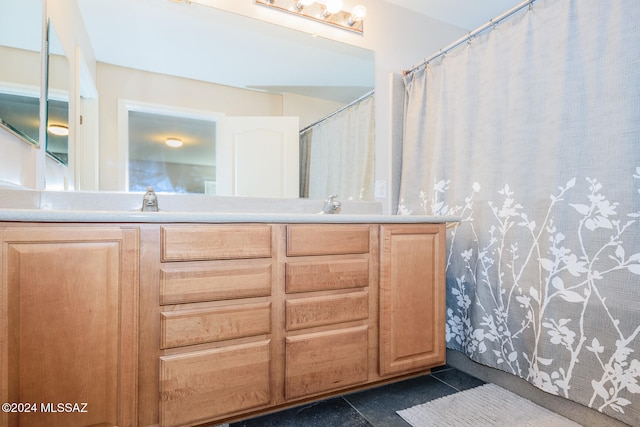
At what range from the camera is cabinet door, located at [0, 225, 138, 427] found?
36.6 inches

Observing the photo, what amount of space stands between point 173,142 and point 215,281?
0.86m

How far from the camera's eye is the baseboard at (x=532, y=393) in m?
1.25

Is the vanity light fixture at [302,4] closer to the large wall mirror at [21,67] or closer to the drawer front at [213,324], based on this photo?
the large wall mirror at [21,67]

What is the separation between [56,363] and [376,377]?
1.18 meters

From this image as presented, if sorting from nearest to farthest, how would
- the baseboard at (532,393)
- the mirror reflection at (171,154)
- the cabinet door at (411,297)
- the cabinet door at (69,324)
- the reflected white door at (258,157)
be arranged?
the cabinet door at (69,324) → the baseboard at (532,393) → the cabinet door at (411,297) → the mirror reflection at (171,154) → the reflected white door at (258,157)

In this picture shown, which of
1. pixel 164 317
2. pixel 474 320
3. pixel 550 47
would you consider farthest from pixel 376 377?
pixel 550 47

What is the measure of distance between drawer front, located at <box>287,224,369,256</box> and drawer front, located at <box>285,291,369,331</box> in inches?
7.5

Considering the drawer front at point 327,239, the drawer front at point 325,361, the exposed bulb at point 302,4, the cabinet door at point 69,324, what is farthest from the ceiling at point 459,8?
the cabinet door at point 69,324

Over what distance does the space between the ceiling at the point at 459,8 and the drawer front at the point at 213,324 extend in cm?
214

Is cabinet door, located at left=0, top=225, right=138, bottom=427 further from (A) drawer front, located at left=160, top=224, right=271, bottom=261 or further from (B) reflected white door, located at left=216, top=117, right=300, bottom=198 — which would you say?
(B) reflected white door, located at left=216, top=117, right=300, bottom=198

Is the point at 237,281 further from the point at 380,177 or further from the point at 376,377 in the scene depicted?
the point at 380,177

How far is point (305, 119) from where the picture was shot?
199 centimetres

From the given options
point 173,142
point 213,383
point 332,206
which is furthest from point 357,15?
point 213,383

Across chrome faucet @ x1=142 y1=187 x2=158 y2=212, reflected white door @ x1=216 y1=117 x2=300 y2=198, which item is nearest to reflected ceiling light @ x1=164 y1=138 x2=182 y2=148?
reflected white door @ x1=216 y1=117 x2=300 y2=198
